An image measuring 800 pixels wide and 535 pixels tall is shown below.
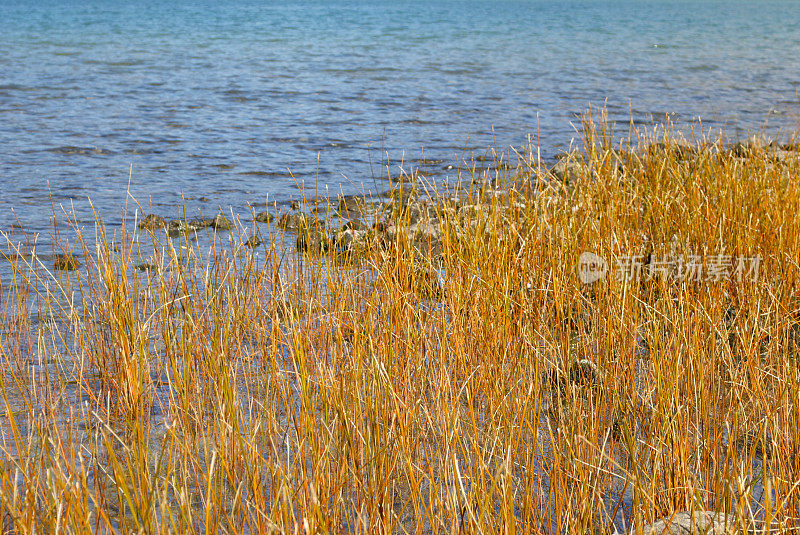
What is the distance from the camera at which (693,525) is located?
1.78m

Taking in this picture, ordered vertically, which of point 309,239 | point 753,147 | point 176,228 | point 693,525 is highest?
point 753,147

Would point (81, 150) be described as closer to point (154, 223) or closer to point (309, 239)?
point (154, 223)

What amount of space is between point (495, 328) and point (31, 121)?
26.3ft

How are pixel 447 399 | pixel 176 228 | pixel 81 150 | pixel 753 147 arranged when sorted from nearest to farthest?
pixel 447 399, pixel 753 147, pixel 176 228, pixel 81 150

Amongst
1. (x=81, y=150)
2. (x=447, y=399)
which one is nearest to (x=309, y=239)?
(x=447, y=399)

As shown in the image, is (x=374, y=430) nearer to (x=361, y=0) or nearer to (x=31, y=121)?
(x=31, y=121)

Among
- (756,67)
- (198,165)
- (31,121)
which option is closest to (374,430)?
(198,165)

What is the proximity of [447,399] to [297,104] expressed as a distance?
899 cm

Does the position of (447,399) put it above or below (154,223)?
above

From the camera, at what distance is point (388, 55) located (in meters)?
17.5

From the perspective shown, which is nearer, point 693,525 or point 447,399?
point 693,525

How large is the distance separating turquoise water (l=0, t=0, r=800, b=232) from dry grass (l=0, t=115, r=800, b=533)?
5.23 ft

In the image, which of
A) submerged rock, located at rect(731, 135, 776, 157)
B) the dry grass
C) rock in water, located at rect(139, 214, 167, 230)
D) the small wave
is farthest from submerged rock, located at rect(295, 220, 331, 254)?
the small wave

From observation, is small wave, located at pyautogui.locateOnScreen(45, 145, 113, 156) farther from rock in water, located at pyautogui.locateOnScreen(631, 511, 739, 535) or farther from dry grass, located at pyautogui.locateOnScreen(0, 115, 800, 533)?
rock in water, located at pyautogui.locateOnScreen(631, 511, 739, 535)
